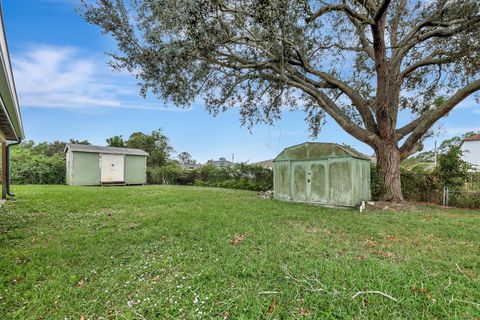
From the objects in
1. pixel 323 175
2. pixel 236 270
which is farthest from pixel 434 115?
pixel 236 270

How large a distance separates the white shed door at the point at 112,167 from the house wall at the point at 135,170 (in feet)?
1.30

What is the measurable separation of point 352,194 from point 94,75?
33.7 ft

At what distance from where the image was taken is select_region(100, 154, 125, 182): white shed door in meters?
17.5

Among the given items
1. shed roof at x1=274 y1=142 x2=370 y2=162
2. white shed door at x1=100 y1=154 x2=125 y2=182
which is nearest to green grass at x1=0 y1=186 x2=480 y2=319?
shed roof at x1=274 y1=142 x2=370 y2=162

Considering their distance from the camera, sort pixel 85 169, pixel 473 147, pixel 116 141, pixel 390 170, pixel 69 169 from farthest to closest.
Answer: pixel 116 141 < pixel 473 147 < pixel 69 169 < pixel 85 169 < pixel 390 170

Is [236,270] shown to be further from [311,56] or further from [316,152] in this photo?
[311,56]

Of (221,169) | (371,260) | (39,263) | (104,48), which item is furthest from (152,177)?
(371,260)

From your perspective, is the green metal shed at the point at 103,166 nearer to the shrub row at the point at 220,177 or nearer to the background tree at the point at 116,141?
the shrub row at the point at 220,177

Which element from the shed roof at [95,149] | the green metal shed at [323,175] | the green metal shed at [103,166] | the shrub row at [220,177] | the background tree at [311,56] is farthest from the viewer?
the shed roof at [95,149]

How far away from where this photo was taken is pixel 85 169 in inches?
658

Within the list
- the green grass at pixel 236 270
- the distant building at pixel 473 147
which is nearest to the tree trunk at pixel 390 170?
the green grass at pixel 236 270

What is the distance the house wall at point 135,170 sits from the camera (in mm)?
18781

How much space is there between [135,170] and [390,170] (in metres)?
16.6

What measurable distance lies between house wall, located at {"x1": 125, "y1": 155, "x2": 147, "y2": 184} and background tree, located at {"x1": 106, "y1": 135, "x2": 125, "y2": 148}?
9.84 meters
